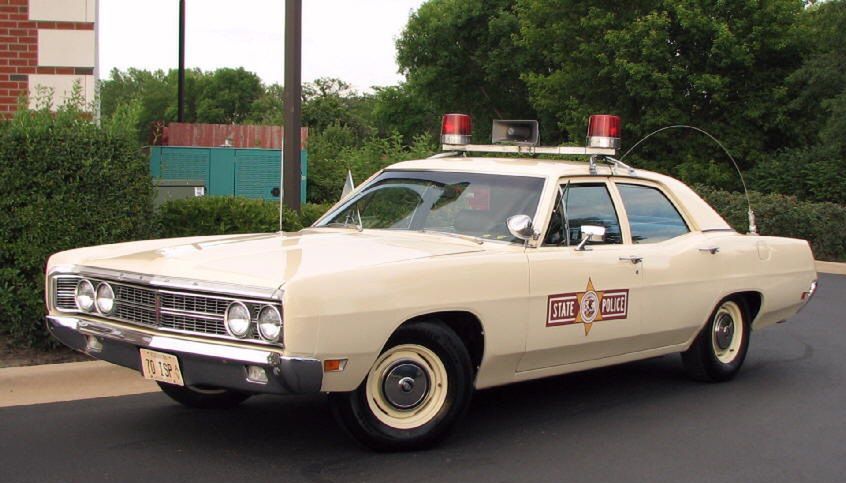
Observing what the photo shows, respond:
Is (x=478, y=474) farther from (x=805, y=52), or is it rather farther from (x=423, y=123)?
(x=423, y=123)

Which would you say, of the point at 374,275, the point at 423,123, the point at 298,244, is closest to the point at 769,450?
the point at 374,275

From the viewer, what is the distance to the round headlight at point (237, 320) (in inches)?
182

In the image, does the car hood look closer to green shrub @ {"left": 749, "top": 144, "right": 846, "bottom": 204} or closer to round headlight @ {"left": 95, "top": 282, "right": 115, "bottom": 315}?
round headlight @ {"left": 95, "top": 282, "right": 115, "bottom": 315}

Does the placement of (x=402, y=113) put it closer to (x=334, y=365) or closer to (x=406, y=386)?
(x=406, y=386)

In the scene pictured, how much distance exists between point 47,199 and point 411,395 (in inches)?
134

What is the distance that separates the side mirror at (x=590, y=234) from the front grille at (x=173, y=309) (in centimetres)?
214

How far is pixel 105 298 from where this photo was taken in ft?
17.2

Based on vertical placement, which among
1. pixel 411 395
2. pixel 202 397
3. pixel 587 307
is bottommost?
pixel 202 397

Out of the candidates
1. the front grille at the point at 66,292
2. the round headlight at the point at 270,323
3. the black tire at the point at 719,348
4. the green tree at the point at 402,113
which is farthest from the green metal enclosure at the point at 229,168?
the green tree at the point at 402,113

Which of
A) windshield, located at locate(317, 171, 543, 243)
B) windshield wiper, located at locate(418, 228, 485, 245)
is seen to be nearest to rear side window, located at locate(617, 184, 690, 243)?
windshield, located at locate(317, 171, 543, 243)

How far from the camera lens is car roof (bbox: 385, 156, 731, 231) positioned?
634cm

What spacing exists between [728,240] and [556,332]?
85.4 inches

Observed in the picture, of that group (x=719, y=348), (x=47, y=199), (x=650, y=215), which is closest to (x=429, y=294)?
(x=650, y=215)

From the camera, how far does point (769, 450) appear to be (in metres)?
5.57
